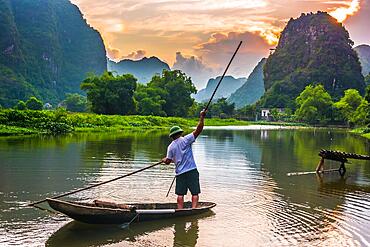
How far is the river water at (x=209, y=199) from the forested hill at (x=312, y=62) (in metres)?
130

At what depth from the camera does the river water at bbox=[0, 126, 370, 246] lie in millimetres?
9352

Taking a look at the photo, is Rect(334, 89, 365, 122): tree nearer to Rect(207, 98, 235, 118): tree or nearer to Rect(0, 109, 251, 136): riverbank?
Rect(207, 98, 235, 118): tree

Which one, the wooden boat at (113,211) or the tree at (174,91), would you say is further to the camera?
the tree at (174,91)

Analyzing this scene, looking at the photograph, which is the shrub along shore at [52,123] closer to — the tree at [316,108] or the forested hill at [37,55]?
the tree at [316,108]

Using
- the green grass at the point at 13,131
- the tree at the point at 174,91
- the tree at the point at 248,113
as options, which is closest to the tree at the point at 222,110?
the tree at the point at 248,113

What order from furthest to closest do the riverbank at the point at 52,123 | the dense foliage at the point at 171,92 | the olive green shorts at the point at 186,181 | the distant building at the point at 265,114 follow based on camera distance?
the distant building at the point at 265,114 → the dense foliage at the point at 171,92 → the riverbank at the point at 52,123 → the olive green shorts at the point at 186,181

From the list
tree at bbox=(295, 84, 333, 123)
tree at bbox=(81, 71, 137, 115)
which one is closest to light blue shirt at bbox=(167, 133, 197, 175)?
tree at bbox=(81, 71, 137, 115)

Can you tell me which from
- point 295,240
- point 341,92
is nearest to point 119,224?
point 295,240

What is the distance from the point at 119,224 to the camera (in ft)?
32.4

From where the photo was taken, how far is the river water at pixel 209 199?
935cm

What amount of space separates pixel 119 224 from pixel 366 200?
8.15m

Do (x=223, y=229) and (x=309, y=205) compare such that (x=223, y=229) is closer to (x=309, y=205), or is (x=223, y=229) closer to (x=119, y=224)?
(x=119, y=224)

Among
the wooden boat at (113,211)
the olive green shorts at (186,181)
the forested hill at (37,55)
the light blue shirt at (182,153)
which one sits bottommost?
the wooden boat at (113,211)

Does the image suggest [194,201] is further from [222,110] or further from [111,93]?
[222,110]
